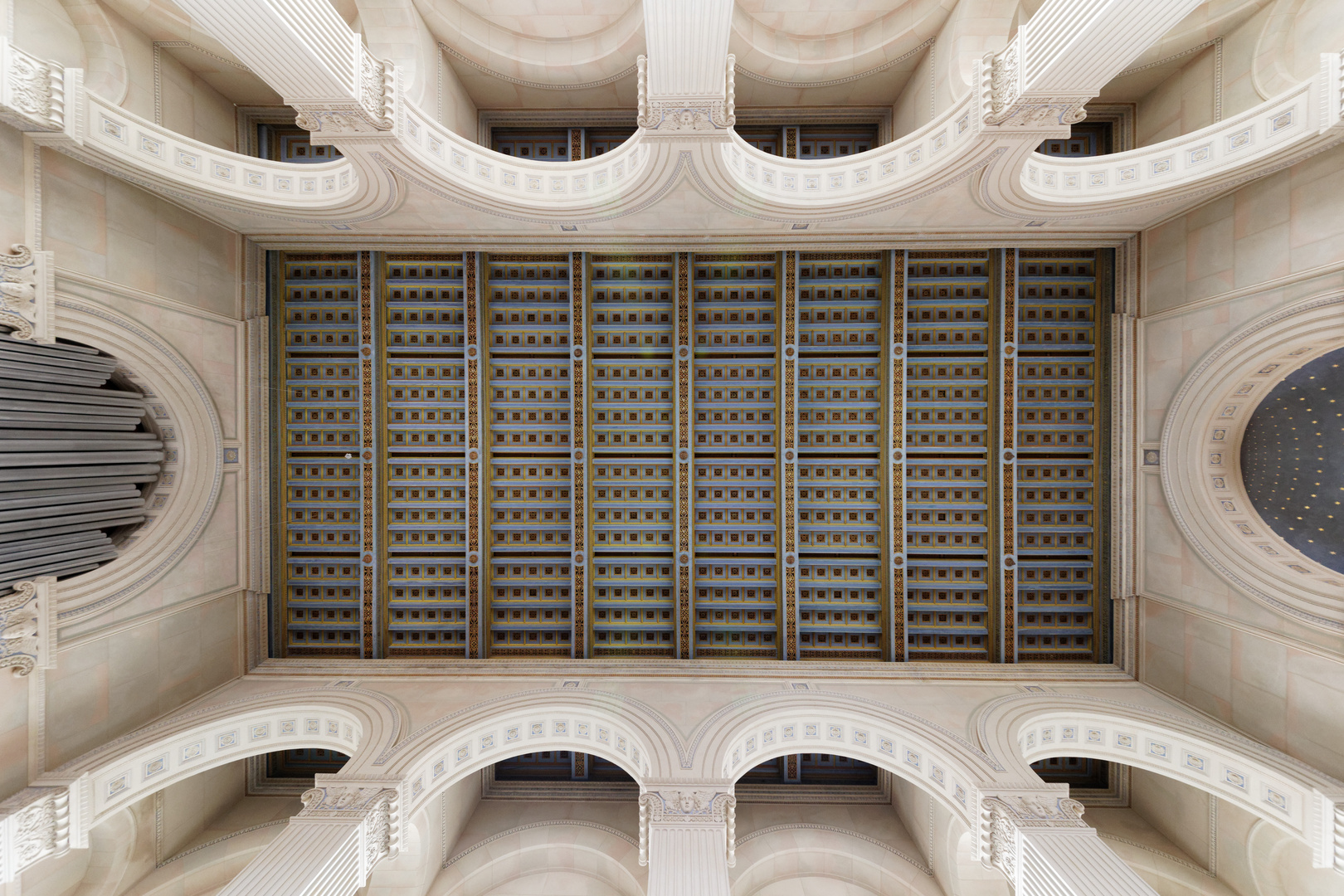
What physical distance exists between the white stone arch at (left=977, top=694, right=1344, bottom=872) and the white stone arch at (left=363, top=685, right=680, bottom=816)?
628 cm

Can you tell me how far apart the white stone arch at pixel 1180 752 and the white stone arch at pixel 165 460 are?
53.2ft

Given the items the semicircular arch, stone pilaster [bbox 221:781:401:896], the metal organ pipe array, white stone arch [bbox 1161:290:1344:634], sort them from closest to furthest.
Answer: stone pilaster [bbox 221:781:401:896]
the metal organ pipe array
the semicircular arch
white stone arch [bbox 1161:290:1344:634]

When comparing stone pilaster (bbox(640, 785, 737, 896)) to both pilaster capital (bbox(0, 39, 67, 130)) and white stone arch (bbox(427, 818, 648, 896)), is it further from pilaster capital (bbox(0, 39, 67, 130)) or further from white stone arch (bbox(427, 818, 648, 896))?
pilaster capital (bbox(0, 39, 67, 130))

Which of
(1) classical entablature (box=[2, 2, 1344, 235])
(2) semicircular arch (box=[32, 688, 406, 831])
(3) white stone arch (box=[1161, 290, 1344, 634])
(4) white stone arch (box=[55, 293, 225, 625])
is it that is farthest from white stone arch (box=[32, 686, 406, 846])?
(3) white stone arch (box=[1161, 290, 1344, 634])

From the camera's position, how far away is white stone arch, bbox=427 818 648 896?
1166 cm

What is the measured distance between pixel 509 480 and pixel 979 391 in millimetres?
11602

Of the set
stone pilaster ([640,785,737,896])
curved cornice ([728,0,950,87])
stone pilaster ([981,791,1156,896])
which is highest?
curved cornice ([728,0,950,87])

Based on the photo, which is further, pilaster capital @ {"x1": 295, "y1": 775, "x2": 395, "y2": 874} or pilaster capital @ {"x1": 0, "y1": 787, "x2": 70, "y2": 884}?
pilaster capital @ {"x1": 295, "y1": 775, "x2": 395, "y2": 874}

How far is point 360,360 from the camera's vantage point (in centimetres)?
1291

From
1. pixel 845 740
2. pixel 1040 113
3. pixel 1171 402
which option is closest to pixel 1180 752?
pixel 845 740

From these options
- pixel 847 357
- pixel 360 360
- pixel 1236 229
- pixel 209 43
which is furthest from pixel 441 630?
pixel 1236 229

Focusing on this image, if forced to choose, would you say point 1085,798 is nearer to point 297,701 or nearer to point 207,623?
point 297,701

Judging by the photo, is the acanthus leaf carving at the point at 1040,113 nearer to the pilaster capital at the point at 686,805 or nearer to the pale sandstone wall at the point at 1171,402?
the pale sandstone wall at the point at 1171,402

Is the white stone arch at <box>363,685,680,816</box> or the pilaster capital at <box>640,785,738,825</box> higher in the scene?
the white stone arch at <box>363,685,680,816</box>
